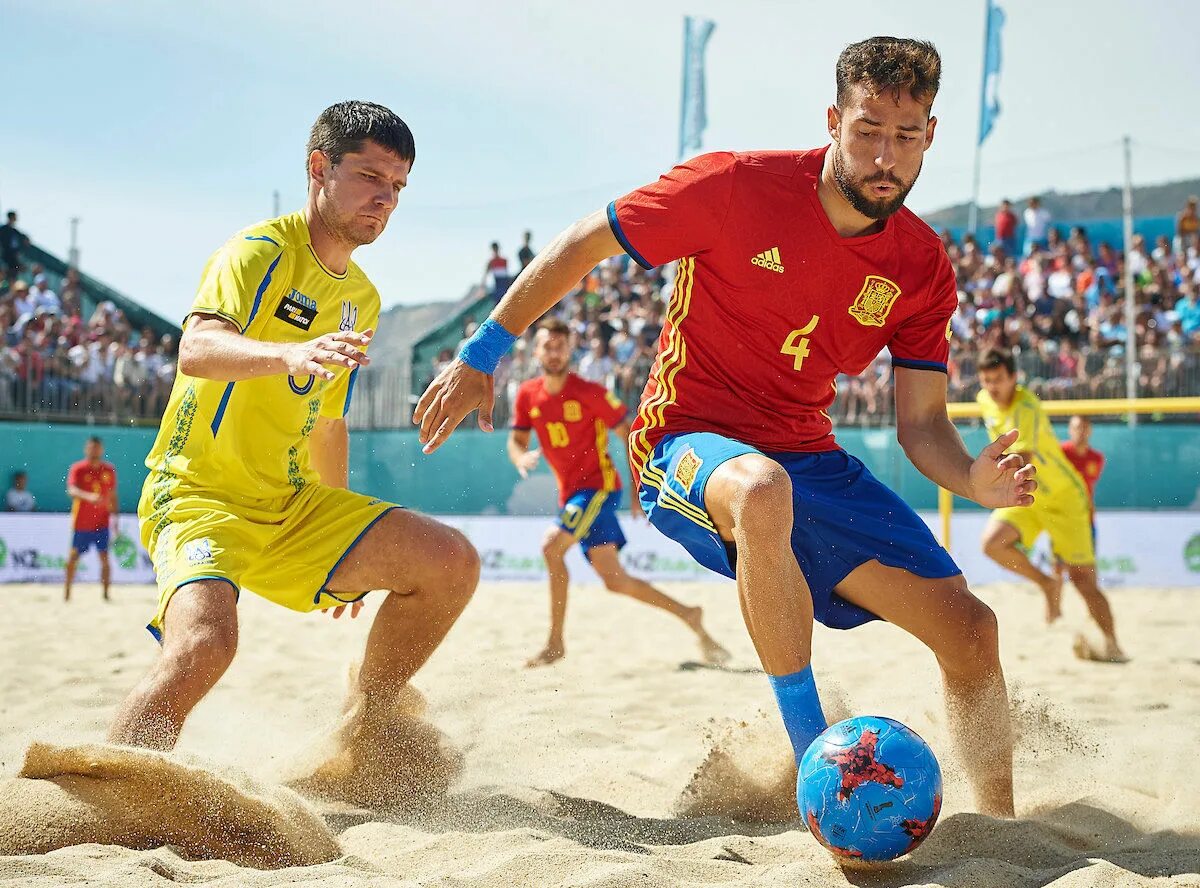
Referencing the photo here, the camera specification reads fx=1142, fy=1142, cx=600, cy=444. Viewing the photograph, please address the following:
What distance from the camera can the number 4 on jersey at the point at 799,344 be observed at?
332 cm

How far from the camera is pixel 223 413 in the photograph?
352 centimetres

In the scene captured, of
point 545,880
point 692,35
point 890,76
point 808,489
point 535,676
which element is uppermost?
point 692,35

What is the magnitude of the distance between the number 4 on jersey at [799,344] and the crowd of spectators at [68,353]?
12613mm

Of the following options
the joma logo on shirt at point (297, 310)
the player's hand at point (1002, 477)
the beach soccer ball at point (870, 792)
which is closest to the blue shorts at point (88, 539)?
the joma logo on shirt at point (297, 310)

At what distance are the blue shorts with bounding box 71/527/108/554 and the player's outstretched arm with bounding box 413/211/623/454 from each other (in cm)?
944

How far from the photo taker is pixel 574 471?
7.62m

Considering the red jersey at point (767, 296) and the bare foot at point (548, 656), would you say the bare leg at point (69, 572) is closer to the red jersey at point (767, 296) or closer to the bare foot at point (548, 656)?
the bare foot at point (548, 656)

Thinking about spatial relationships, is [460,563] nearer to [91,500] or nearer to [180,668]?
[180,668]

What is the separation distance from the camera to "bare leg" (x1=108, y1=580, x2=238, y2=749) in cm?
293

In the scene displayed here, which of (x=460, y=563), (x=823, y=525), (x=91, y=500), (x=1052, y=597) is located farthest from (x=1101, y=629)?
(x=91, y=500)

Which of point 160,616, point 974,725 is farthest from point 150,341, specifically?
point 974,725

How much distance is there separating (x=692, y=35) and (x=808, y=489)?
18443mm

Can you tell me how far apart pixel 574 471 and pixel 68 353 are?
33.2ft

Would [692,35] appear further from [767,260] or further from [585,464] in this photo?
[767,260]
